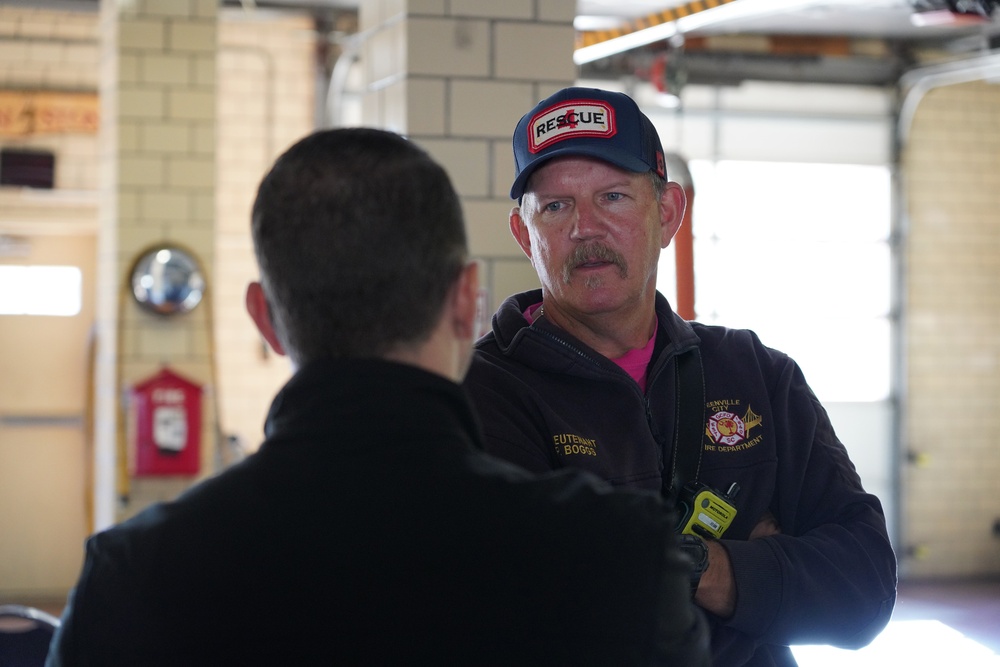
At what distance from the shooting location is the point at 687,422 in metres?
1.75

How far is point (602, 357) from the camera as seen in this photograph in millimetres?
1745

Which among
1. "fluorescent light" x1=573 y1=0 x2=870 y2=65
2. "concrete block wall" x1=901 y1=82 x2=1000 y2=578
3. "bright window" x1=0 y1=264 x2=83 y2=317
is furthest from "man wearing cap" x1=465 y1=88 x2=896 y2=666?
"concrete block wall" x1=901 y1=82 x2=1000 y2=578

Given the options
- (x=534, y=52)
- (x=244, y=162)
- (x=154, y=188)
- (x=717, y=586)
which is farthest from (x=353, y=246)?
(x=244, y=162)

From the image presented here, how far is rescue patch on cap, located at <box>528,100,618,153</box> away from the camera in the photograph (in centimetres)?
182

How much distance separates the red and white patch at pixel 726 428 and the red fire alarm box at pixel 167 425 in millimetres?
3721

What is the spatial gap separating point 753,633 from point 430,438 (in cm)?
87

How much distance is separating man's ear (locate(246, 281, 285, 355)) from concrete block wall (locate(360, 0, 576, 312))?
1944mm

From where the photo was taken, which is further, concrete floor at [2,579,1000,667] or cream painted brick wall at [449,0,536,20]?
concrete floor at [2,579,1000,667]

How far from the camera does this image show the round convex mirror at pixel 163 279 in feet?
16.6

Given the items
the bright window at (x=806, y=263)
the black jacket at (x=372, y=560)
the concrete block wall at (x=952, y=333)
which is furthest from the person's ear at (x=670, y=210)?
the concrete block wall at (x=952, y=333)

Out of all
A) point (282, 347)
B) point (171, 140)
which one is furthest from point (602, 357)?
point (171, 140)

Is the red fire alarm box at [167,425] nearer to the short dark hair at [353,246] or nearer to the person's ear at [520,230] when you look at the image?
the person's ear at [520,230]

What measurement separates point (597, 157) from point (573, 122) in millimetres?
69

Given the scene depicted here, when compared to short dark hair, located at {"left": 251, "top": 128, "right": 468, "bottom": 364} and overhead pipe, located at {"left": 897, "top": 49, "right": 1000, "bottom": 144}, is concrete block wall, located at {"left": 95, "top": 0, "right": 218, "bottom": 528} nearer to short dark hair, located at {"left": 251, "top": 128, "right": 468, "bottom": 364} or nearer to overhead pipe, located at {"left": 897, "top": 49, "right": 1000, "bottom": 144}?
short dark hair, located at {"left": 251, "top": 128, "right": 468, "bottom": 364}
